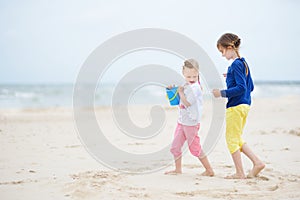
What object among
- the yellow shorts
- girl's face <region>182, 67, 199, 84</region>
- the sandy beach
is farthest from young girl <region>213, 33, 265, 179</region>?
girl's face <region>182, 67, 199, 84</region>

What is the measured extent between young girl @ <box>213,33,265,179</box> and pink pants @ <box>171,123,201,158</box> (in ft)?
1.23

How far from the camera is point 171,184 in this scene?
3.96 m

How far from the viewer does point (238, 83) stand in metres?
4.15

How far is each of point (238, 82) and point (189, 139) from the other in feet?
2.94

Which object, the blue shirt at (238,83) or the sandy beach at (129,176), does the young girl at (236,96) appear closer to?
the blue shirt at (238,83)

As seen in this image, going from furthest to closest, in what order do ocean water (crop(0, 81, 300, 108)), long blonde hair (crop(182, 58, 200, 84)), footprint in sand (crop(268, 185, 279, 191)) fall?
Result: ocean water (crop(0, 81, 300, 108)) → long blonde hair (crop(182, 58, 200, 84)) → footprint in sand (crop(268, 185, 279, 191))

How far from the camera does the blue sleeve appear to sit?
13.6 feet

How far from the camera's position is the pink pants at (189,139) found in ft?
14.4

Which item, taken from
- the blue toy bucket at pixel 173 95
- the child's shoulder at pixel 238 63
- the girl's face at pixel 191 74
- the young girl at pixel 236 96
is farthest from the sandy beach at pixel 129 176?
the child's shoulder at pixel 238 63

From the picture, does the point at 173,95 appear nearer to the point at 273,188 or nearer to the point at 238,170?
the point at 238,170

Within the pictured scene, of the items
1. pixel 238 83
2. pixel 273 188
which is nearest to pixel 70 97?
pixel 238 83

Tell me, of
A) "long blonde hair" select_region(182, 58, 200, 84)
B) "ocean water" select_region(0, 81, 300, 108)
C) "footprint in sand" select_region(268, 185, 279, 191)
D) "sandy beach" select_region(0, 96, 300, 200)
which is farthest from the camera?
"ocean water" select_region(0, 81, 300, 108)

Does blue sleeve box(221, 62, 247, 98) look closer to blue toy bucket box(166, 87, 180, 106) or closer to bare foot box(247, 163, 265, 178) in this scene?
blue toy bucket box(166, 87, 180, 106)

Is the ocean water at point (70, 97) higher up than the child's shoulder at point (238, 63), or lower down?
lower down
